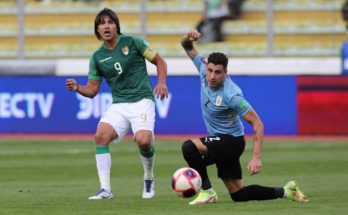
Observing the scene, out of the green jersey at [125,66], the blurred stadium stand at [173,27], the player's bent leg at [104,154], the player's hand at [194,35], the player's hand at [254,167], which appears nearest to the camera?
the player's hand at [254,167]

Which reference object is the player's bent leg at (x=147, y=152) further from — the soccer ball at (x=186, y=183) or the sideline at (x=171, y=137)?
the sideline at (x=171, y=137)

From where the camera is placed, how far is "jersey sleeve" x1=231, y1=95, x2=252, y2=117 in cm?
948

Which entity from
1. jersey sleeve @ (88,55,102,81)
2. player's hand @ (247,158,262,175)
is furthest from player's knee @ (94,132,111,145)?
player's hand @ (247,158,262,175)

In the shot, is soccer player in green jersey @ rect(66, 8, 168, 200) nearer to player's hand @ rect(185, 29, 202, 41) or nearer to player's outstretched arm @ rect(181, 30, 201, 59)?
player's outstretched arm @ rect(181, 30, 201, 59)

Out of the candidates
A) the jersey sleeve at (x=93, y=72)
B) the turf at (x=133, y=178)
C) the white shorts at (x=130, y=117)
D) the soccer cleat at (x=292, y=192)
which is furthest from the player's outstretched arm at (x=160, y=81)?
the soccer cleat at (x=292, y=192)

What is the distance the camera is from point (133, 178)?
13.3 metres

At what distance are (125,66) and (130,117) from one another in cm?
57

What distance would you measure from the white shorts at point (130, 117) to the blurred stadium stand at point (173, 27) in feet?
39.9

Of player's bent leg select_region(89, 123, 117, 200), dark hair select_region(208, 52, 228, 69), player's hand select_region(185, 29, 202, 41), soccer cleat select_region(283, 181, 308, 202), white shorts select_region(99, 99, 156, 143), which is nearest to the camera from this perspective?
dark hair select_region(208, 52, 228, 69)

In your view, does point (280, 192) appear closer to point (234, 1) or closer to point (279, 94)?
point (279, 94)

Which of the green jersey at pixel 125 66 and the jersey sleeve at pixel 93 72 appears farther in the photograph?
the jersey sleeve at pixel 93 72

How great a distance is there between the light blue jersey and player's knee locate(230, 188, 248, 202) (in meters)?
0.57

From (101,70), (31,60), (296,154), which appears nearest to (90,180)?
A: (101,70)

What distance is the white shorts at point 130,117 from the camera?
11016 mm
